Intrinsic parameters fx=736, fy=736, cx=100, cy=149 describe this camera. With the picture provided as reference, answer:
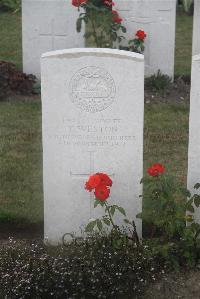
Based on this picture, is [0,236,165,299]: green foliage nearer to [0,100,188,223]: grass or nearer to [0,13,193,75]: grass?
[0,100,188,223]: grass

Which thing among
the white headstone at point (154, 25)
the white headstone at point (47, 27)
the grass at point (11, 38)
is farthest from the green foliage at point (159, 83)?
the grass at point (11, 38)

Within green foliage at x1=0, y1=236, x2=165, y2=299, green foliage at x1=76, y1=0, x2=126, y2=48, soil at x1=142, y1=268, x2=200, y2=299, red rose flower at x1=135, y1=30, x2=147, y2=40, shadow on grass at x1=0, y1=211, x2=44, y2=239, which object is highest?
green foliage at x1=76, y1=0, x2=126, y2=48

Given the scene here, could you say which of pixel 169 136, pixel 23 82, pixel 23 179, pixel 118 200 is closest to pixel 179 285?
pixel 118 200

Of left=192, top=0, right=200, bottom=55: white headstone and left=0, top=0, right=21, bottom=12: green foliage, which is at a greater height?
left=0, top=0, right=21, bottom=12: green foliage

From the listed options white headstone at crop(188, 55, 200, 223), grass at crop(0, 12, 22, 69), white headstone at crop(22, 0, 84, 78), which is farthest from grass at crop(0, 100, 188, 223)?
grass at crop(0, 12, 22, 69)

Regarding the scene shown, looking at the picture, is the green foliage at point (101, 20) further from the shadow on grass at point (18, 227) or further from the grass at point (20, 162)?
the shadow on grass at point (18, 227)

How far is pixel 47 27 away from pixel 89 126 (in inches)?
178

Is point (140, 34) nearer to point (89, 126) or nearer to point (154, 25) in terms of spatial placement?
point (154, 25)

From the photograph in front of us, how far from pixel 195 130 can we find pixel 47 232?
1.30 metres

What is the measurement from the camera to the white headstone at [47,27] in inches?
360

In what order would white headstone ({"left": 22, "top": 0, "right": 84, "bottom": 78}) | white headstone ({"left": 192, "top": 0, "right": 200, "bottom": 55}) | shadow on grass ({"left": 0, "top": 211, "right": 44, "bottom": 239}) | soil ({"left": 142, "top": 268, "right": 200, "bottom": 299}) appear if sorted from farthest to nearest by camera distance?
white headstone ({"left": 22, "top": 0, "right": 84, "bottom": 78}) < white headstone ({"left": 192, "top": 0, "right": 200, "bottom": 55}) < shadow on grass ({"left": 0, "top": 211, "right": 44, "bottom": 239}) < soil ({"left": 142, "top": 268, "right": 200, "bottom": 299})

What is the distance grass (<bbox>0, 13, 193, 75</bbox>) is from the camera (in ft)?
36.7

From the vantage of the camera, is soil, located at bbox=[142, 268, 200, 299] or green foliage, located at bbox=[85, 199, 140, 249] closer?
soil, located at bbox=[142, 268, 200, 299]

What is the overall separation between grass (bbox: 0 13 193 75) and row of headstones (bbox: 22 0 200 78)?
106 cm
